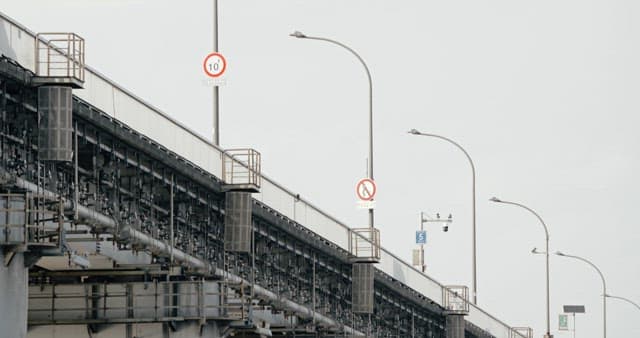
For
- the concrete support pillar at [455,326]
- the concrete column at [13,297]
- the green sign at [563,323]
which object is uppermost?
the concrete column at [13,297]

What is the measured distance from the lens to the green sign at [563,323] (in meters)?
138

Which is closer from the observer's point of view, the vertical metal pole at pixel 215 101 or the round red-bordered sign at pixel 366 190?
the vertical metal pole at pixel 215 101

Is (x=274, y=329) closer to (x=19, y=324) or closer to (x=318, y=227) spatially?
(x=318, y=227)

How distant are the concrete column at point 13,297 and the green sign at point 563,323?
95626mm

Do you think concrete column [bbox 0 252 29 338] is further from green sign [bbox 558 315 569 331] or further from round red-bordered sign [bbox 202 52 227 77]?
green sign [bbox 558 315 569 331]

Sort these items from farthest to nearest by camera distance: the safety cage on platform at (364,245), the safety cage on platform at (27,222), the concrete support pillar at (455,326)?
the concrete support pillar at (455,326) → the safety cage on platform at (364,245) → the safety cage on platform at (27,222)

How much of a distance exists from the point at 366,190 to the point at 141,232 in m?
26.5

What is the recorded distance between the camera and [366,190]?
7875 cm

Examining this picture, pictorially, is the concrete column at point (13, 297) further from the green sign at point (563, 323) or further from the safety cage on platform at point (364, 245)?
the green sign at point (563, 323)

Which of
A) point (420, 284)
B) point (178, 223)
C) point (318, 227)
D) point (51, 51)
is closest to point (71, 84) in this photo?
point (51, 51)

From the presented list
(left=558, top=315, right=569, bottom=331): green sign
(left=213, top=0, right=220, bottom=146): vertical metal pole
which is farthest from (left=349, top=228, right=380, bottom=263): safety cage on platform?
(left=558, top=315, right=569, bottom=331): green sign

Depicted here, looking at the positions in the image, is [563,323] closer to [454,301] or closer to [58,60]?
[454,301]

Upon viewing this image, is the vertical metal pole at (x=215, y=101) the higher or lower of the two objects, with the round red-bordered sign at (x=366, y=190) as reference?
higher

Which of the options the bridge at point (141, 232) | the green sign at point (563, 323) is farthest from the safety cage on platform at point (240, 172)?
the green sign at point (563, 323)
